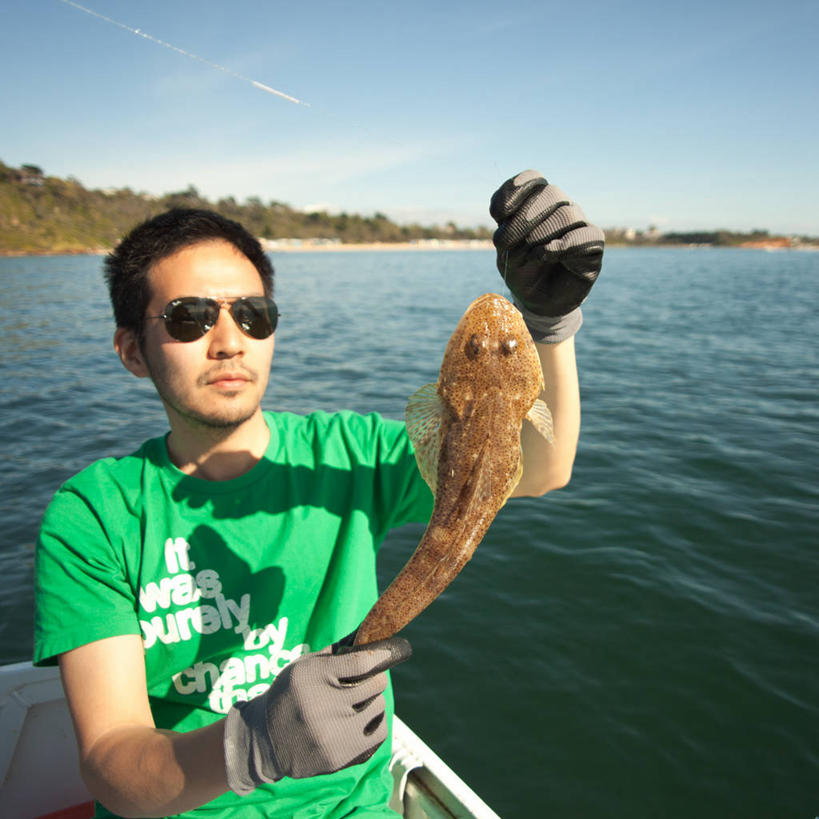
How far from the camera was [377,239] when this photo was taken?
181375 mm

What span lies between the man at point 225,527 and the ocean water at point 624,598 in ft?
10.4

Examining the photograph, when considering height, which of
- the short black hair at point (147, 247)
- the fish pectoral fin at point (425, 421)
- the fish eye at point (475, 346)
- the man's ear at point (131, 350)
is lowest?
the fish pectoral fin at point (425, 421)

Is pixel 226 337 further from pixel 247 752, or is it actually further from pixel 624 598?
pixel 624 598

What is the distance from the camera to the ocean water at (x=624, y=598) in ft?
16.5

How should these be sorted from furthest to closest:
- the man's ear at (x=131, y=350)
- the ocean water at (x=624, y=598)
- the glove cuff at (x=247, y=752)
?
the ocean water at (x=624, y=598), the man's ear at (x=131, y=350), the glove cuff at (x=247, y=752)

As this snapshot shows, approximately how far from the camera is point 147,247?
2971mm

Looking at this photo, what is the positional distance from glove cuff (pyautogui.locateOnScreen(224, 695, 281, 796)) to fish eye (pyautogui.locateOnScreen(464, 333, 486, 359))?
1668 mm

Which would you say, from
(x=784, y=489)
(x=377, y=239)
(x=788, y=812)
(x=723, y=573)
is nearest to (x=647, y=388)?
(x=784, y=489)

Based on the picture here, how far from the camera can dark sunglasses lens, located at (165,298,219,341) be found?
2.80 metres

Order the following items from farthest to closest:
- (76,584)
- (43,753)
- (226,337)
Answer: (43,753), (226,337), (76,584)

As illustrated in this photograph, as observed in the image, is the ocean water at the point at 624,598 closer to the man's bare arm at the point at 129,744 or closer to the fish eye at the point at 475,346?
the man's bare arm at the point at 129,744

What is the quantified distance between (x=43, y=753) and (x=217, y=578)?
8.36ft

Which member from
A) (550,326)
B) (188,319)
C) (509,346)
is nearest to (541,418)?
(509,346)

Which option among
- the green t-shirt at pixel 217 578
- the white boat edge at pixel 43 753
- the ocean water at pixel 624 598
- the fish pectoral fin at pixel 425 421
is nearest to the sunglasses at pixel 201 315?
the green t-shirt at pixel 217 578
